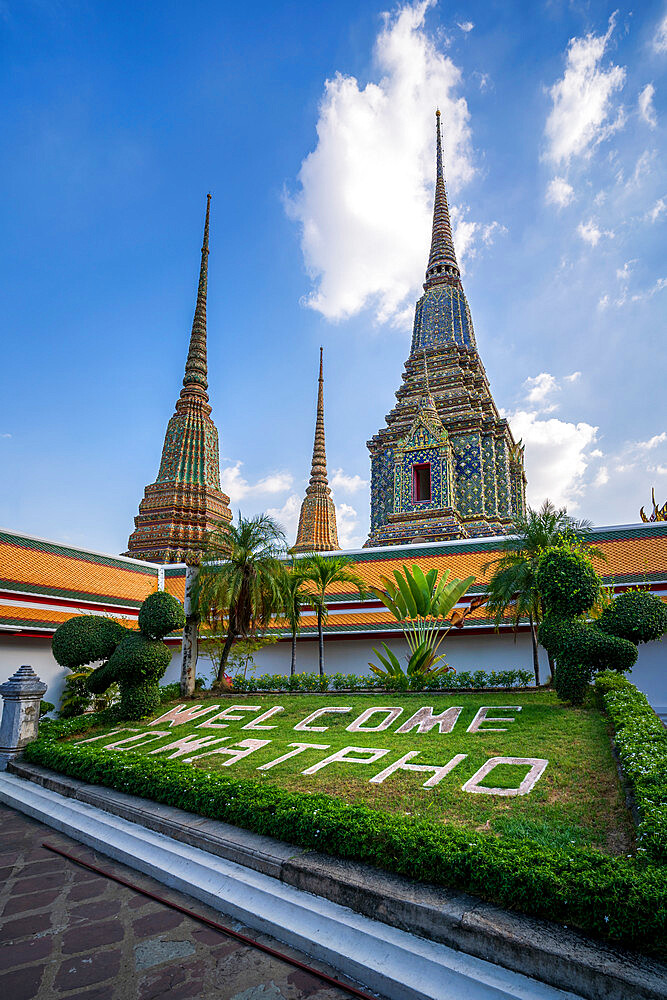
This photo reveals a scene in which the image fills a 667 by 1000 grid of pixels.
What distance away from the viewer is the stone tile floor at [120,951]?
3.20m

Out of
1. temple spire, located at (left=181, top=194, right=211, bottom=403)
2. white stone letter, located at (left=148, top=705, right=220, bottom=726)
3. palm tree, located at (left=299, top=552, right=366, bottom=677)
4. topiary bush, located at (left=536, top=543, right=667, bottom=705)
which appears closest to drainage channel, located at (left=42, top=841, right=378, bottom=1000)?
white stone letter, located at (left=148, top=705, right=220, bottom=726)

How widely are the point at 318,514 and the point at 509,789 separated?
26.2 m

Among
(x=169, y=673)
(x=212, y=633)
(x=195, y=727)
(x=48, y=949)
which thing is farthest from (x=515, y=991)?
(x=169, y=673)

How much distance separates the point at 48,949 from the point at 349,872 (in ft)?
6.60

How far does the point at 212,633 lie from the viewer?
13727 millimetres

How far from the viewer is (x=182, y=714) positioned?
36.6ft

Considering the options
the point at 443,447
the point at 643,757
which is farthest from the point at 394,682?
the point at 443,447

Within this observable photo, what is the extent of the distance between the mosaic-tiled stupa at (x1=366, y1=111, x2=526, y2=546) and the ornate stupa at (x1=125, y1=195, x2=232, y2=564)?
22.9ft

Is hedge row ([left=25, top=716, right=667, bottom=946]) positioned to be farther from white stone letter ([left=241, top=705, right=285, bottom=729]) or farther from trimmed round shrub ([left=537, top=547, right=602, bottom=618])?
trimmed round shrub ([left=537, top=547, right=602, bottom=618])

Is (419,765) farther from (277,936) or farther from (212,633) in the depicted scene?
(212,633)

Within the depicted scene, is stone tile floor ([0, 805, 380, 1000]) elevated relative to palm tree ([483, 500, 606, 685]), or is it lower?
lower

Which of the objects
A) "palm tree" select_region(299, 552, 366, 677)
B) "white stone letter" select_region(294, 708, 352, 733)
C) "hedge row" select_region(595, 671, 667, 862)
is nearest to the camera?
"hedge row" select_region(595, 671, 667, 862)

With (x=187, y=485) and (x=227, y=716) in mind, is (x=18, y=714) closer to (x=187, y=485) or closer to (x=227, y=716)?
(x=227, y=716)

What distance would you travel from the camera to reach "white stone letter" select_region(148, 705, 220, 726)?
10742 mm
